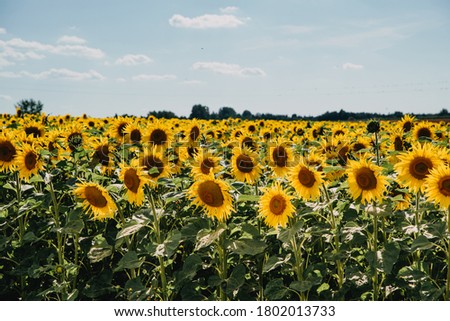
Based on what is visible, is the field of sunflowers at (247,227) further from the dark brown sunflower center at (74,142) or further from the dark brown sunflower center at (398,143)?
the dark brown sunflower center at (398,143)

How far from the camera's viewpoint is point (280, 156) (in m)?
5.25

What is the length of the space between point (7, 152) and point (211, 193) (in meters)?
2.73

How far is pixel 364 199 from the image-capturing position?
3955 millimetres

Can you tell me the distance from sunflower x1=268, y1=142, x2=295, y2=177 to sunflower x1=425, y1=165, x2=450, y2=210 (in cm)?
193

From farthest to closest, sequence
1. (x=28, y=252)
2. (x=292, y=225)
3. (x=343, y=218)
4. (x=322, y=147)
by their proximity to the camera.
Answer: (x=322, y=147), (x=28, y=252), (x=343, y=218), (x=292, y=225)

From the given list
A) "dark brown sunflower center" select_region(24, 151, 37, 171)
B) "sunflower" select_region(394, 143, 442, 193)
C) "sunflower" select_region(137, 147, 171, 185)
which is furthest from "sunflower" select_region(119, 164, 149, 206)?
"sunflower" select_region(394, 143, 442, 193)

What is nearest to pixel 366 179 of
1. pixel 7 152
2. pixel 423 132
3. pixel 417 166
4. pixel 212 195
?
pixel 417 166

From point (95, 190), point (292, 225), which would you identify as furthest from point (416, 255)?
point (95, 190)

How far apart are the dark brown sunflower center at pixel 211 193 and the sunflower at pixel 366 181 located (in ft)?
3.87

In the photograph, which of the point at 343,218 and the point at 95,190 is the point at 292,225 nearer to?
the point at 343,218

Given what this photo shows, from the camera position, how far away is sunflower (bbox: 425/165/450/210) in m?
3.42

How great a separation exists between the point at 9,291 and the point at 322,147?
429 centimetres

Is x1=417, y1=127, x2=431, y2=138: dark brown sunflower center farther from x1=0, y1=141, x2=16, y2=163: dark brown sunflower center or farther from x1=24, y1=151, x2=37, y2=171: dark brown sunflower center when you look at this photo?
x1=0, y1=141, x2=16, y2=163: dark brown sunflower center

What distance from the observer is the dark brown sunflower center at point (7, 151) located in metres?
5.07
